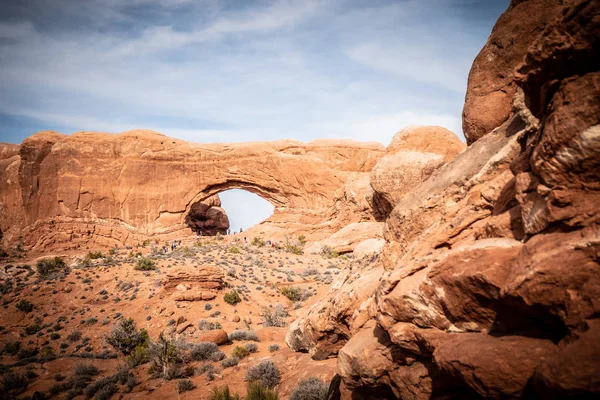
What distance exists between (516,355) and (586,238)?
101 cm

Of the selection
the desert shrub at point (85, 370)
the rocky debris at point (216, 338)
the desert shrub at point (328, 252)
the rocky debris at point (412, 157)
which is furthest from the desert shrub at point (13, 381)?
the desert shrub at point (328, 252)

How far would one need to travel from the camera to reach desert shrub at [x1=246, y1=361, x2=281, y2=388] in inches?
317

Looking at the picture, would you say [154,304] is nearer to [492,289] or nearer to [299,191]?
[492,289]

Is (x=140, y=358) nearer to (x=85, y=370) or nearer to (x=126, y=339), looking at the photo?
Result: (x=85, y=370)

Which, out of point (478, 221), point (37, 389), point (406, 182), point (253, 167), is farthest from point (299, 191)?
point (478, 221)

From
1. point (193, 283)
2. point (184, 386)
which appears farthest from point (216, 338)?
point (193, 283)

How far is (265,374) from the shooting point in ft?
27.0

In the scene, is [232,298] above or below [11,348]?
above

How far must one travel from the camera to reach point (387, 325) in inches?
166

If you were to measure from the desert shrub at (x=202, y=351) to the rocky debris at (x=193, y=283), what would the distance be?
16.5 feet

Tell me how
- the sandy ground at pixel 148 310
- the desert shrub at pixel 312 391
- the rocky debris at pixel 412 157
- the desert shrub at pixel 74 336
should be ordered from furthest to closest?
the desert shrub at pixel 74 336, the rocky debris at pixel 412 157, the sandy ground at pixel 148 310, the desert shrub at pixel 312 391

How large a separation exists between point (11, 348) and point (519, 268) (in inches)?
675

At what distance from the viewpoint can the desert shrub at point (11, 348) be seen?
1323cm

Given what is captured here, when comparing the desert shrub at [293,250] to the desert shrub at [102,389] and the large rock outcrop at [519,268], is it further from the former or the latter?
the large rock outcrop at [519,268]
